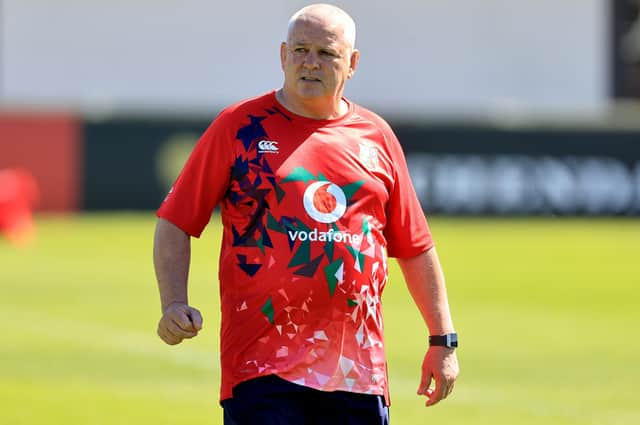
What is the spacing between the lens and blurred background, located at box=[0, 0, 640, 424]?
11.0m

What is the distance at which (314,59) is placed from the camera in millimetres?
5586

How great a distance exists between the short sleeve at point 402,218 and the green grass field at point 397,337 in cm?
340

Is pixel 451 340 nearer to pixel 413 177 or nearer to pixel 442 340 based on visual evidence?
pixel 442 340

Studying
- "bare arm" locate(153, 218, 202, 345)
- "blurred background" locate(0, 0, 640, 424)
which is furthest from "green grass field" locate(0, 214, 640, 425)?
"bare arm" locate(153, 218, 202, 345)

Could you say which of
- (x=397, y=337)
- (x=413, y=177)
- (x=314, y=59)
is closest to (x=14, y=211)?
(x=413, y=177)

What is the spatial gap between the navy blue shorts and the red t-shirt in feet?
0.12

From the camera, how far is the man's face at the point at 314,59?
5.59 metres

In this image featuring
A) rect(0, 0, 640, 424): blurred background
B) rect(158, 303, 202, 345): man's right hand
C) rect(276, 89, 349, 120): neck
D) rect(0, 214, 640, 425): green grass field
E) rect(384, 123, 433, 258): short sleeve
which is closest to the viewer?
rect(158, 303, 202, 345): man's right hand

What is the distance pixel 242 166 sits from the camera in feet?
18.3

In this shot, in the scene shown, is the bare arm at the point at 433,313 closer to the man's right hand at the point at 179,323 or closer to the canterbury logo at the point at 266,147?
the canterbury logo at the point at 266,147

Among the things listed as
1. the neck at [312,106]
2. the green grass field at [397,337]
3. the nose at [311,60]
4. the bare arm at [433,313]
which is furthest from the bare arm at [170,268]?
the green grass field at [397,337]

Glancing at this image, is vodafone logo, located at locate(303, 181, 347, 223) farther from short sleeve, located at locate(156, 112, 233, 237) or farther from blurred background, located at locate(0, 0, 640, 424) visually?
blurred background, located at locate(0, 0, 640, 424)

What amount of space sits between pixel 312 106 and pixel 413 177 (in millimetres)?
22304

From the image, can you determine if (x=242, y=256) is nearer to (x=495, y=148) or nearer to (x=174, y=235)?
(x=174, y=235)
